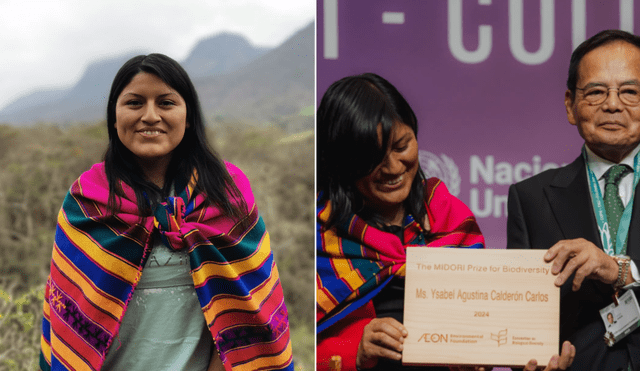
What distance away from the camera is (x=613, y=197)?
2.40 m

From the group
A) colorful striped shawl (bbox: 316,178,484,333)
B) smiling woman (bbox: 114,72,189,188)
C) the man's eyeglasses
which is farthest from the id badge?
smiling woman (bbox: 114,72,189,188)

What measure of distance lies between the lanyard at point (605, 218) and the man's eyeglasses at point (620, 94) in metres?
0.23

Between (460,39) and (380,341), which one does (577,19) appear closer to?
(460,39)

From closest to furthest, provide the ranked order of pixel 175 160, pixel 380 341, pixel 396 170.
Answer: pixel 175 160 → pixel 380 341 → pixel 396 170

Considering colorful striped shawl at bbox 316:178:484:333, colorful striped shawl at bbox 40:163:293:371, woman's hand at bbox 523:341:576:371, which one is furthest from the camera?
colorful striped shawl at bbox 316:178:484:333

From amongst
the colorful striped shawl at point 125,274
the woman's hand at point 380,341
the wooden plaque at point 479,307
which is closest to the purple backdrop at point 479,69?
the wooden plaque at point 479,307

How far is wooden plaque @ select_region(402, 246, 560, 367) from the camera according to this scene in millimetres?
2225

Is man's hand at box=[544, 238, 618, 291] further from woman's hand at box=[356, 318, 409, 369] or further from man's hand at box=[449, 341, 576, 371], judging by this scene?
woman's hand at box=[356, 318, 409, 369]

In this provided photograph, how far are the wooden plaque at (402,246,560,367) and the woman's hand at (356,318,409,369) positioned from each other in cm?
5

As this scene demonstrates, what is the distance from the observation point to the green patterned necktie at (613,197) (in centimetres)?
237

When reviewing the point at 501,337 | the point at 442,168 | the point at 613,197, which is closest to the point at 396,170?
the point at 442,168

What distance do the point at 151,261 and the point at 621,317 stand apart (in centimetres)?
180

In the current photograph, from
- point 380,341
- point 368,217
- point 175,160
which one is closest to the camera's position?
point 175,160

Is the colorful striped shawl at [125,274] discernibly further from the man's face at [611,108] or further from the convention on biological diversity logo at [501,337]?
the man's face at [611,108]
